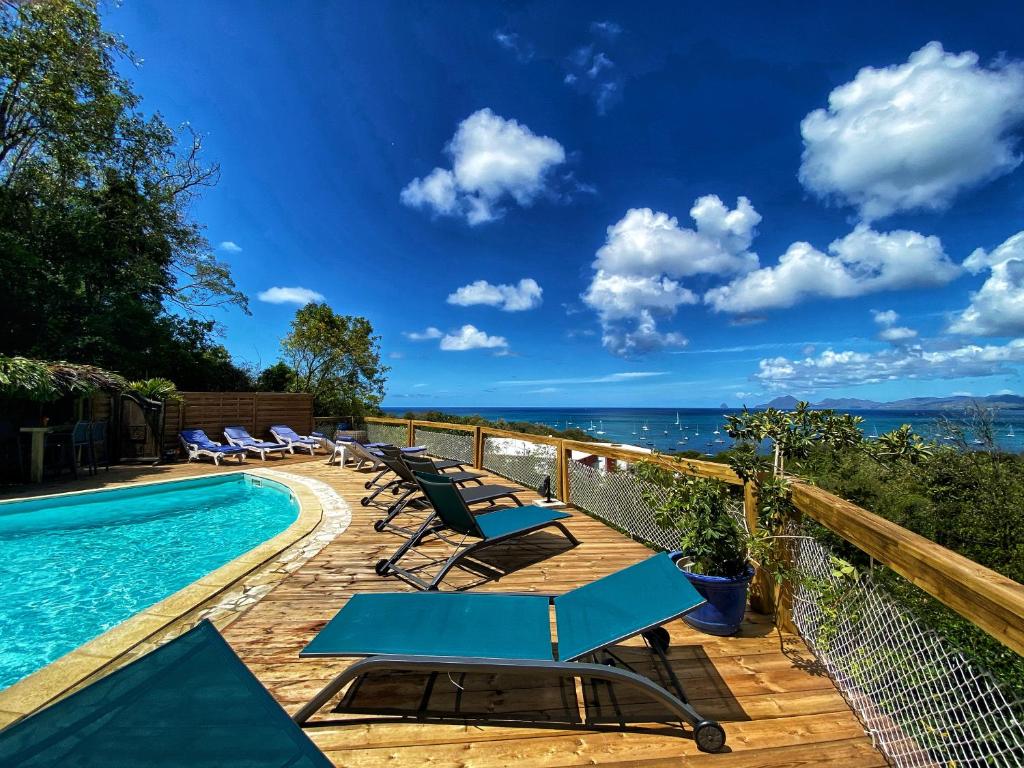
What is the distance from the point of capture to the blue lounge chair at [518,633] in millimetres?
1670

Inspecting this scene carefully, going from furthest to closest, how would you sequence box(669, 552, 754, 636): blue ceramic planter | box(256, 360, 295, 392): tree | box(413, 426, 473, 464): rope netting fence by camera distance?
box(256, 360, 295, 392): tree
box(413, 426, 473, 464): rope netting fence
box(669, 552, 754, 636): blue ceramic planter

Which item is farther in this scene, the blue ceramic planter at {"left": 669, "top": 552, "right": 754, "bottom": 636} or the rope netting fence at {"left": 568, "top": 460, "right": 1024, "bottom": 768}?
the blue ceramic planter at {"left": 669, "top": 552, "right": 754, "bottom": 636}

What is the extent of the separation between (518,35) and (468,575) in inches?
437

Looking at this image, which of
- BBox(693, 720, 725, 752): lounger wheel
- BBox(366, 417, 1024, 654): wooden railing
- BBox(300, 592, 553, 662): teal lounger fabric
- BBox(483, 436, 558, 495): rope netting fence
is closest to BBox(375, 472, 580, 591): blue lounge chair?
BBox(300, 592, 553, 662): teal lounger fabric

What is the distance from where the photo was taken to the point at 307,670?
2203 mm

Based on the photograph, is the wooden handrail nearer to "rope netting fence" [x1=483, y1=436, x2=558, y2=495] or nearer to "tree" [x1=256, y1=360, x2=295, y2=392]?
"rope netting fence" [x1=483, y1=436, x2=558, y2=495]

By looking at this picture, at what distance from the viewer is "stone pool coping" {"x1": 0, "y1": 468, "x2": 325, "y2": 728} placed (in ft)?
6.39

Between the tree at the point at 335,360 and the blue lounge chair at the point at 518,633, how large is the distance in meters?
→ 15.5

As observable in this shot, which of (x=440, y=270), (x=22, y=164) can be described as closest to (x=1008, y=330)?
(x=440, y=270)

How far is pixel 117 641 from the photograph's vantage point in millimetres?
2434

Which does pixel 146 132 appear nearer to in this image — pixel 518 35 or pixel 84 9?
pixel 84 9

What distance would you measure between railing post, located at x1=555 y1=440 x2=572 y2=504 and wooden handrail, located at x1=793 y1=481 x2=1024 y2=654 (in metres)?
3.68

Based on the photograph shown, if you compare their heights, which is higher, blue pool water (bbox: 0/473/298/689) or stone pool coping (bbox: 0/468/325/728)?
stone pool coping (bbox: 0/468/325/728)

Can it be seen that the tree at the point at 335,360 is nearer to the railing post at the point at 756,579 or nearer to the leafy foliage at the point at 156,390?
the leafy foliage at the point at 156,390
